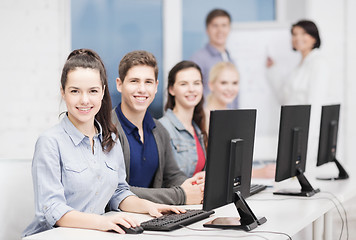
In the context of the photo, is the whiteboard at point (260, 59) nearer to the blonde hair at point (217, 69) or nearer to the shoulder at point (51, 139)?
the blonde hair at point (217, 69)

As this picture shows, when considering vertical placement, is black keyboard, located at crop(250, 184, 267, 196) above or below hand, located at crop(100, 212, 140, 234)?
below

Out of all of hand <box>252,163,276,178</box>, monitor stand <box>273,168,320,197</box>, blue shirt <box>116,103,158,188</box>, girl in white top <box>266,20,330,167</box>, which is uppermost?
girl in white top <box>266,20,330,167</box>

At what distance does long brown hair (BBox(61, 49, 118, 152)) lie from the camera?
199 cm

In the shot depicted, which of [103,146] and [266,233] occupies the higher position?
[103,146]

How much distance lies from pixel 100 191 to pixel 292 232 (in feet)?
2.30

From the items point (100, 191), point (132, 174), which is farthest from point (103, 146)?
point (132, 174)

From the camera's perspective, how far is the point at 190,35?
5137 mm

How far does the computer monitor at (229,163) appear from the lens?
183 cm

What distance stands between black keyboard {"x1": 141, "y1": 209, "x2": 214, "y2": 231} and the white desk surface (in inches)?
0.8

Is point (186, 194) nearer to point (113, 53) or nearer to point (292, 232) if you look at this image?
point (292, 232)

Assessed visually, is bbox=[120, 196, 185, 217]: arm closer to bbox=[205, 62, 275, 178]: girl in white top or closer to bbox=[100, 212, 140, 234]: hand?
bbox=[100, 212, 140, 234]: hand

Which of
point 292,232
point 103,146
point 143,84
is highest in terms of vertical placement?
point 143,84

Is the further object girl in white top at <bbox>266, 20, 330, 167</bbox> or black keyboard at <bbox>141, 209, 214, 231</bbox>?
girl in white top at <bbox>266, 20, 330, 167</bbox>

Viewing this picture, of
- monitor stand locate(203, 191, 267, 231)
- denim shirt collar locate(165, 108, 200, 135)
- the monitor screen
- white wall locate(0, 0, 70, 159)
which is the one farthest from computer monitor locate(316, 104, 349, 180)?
white wall locate(0, 0, 70, 159)
